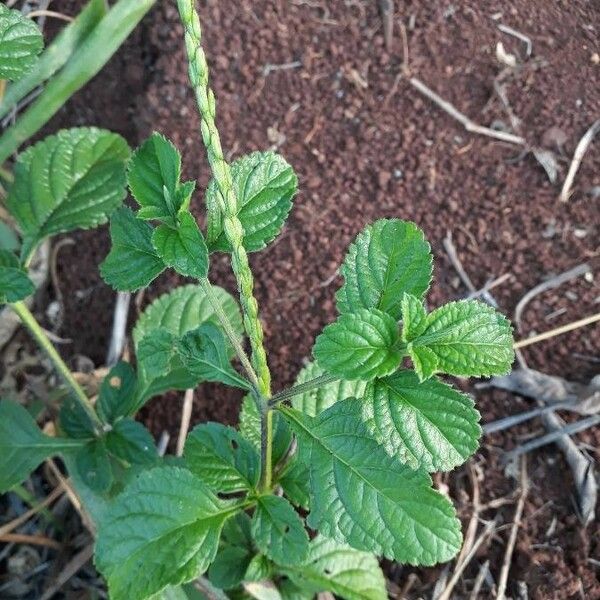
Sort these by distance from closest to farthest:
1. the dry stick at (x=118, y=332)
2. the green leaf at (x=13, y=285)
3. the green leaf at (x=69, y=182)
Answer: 1. the green leaf at (x=13, y=285)
2. the green leaf at (x=69, y=182)
3. the dry stick at (x=118, y=332)

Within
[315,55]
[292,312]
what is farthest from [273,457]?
[315,55]

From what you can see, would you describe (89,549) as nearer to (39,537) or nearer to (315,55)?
(39,537)

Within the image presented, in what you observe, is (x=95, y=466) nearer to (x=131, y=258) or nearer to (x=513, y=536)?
(x=131, y=258)

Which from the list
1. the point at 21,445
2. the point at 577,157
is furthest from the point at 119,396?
the point at 577,157

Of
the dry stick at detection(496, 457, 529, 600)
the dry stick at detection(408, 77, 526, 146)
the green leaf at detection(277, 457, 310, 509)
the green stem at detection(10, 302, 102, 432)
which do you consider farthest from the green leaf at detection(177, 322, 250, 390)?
the dry stick at detection(408, 77, 526, 146)

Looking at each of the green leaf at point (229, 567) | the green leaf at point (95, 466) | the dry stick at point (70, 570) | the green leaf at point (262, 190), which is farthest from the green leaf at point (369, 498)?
the dry stick at point (70, 570)

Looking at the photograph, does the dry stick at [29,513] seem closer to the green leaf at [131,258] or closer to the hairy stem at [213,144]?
the green leaf at [131,258]
